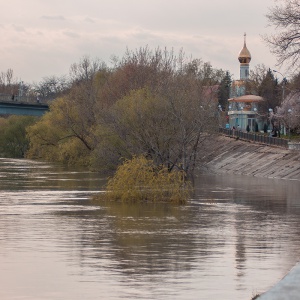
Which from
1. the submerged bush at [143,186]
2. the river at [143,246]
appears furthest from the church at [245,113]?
the submerged bush at [143,186]

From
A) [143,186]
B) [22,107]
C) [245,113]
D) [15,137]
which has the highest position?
[245,113]

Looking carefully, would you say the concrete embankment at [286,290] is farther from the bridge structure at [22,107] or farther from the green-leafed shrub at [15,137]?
the green-leafed shrub at [15,137]

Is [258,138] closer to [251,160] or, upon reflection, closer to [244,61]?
[251,160]

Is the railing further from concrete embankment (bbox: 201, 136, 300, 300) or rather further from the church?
the church

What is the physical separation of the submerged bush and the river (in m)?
1.20

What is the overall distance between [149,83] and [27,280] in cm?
6271

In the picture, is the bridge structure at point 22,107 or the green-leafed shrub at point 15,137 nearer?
the bridge structure at point 22,107

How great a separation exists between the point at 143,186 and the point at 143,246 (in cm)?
1659

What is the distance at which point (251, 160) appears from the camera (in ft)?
314

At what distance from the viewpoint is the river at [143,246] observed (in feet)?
78.4

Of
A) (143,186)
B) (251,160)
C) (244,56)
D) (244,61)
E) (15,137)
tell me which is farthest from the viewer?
(244,61)

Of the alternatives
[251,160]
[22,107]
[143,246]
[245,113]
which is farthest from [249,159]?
[143,246]

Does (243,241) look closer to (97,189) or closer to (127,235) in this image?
(127,235)

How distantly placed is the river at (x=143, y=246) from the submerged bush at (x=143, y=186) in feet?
3.93
